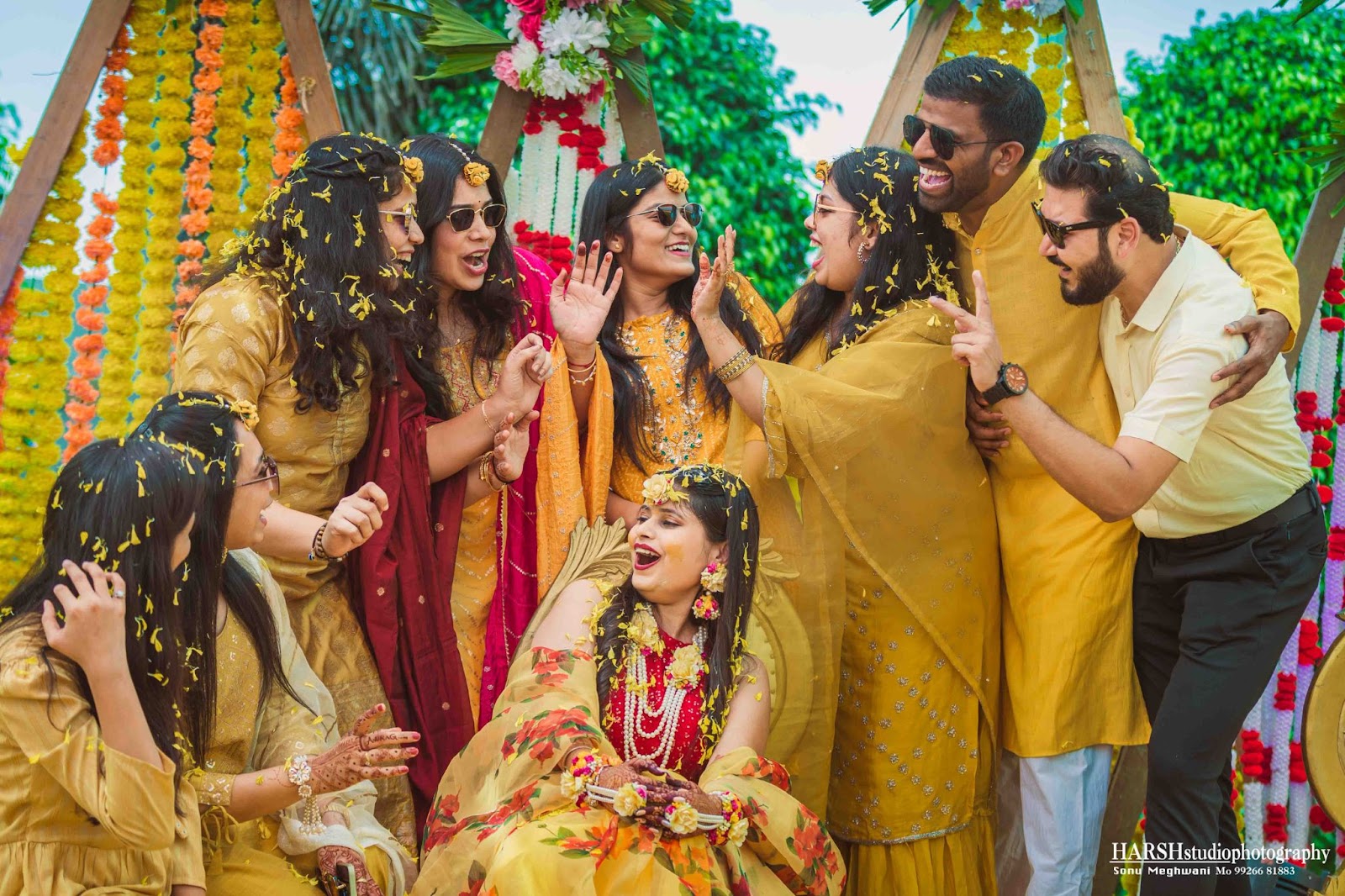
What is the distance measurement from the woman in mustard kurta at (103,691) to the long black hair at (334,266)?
2.78ft

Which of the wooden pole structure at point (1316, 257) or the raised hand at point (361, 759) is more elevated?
the wooden pole structure at point (1316, 257)

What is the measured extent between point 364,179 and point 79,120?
4.63 ft

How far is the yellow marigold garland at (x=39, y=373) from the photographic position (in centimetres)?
427

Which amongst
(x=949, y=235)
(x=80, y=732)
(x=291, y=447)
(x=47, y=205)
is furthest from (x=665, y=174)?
(x=80, y=732)

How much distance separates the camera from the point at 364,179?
3551 millimetres

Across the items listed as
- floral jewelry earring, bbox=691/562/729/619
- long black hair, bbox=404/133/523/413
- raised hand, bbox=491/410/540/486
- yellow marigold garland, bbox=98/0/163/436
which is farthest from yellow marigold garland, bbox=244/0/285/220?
floral jewelry earring, bbox=691/562/729/619

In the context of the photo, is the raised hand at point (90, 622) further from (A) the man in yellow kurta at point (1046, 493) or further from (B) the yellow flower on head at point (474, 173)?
(A) the man in yellow kurta at point (1046, 493)

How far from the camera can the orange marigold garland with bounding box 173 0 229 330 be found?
4398 millimetres

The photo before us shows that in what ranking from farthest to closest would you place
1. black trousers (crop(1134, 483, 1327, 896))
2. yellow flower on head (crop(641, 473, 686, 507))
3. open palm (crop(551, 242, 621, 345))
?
1. open palm (crop(551, 242, 621, 345))
2. yellow flower on head (crop(641, 473, 686, 507))
3. black trousers (crop(1134, 483, 1327, 896))

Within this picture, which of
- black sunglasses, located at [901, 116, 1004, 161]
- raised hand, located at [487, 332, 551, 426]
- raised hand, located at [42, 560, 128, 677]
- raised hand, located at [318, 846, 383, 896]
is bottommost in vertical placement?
raised hand, located at [318, 846, 383, 896]

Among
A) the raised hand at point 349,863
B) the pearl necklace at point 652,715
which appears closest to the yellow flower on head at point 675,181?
the pearl necklace at point 652,715

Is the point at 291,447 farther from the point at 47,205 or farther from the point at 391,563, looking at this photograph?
the point at 47,205

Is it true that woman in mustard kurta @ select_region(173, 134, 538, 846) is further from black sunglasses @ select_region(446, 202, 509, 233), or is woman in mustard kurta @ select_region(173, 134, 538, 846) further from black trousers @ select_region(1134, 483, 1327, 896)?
black trousers @ select_region(1134, 483, 1327, 896)

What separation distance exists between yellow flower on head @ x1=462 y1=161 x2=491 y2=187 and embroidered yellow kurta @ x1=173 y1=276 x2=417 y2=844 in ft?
2.32
